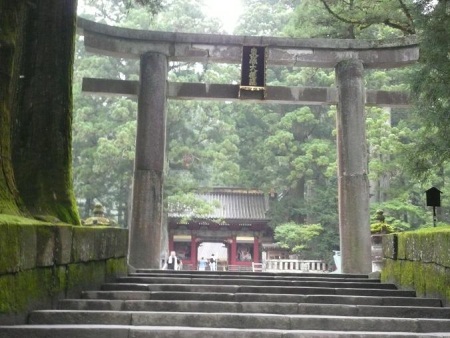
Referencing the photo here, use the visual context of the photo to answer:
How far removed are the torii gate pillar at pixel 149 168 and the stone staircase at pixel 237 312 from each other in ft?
11.0

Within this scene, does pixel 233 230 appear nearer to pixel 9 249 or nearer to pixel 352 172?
pixel 352 172

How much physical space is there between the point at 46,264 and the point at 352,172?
299 inches

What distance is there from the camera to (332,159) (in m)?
22.6

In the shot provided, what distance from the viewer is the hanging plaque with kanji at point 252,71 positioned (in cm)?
1123

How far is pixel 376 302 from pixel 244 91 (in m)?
6.85

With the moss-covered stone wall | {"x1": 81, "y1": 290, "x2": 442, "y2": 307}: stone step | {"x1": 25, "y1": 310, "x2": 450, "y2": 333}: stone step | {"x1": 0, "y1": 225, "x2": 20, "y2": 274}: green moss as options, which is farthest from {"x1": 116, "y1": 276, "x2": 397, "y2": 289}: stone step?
{"x1": 0, "y1": 225, "x2": 20, "y2": 274}: green moss

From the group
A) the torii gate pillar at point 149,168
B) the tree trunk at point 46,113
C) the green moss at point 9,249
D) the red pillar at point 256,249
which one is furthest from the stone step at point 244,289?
the red pillar at point 256,249

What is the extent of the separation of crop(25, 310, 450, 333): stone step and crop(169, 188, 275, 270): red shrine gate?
19453 millimetres

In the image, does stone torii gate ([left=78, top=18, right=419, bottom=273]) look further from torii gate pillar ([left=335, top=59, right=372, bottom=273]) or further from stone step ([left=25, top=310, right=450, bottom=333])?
stone step ([left=25, top=310, right=450, bottom=333])

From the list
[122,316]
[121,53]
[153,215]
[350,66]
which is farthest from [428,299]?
[121,53]

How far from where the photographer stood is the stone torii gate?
33.4 feet

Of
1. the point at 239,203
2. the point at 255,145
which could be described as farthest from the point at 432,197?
the point at 239,203

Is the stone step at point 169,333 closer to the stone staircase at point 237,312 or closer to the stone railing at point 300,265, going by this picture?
the stone staircase at point 237,312

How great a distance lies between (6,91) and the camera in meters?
4.48
